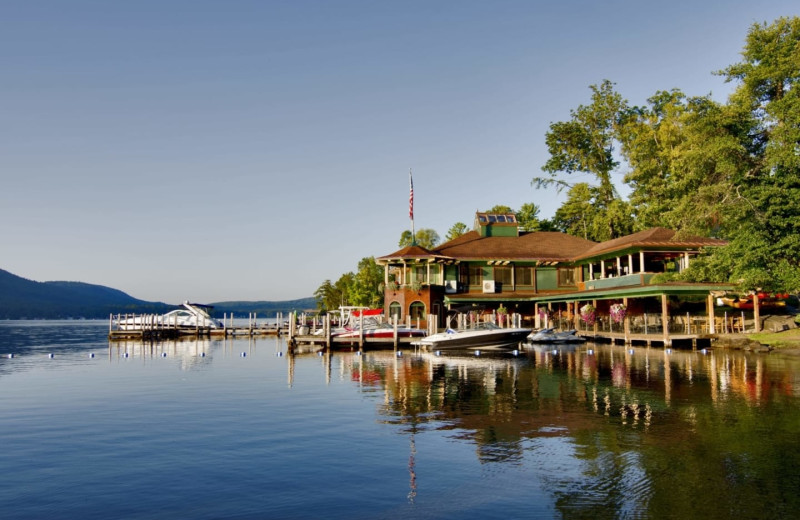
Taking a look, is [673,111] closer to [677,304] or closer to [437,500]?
[677,304]

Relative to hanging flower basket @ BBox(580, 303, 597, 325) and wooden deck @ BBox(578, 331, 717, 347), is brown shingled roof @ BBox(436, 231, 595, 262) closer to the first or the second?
hanging flower basket @ BBox(580, 303, 597, 325)

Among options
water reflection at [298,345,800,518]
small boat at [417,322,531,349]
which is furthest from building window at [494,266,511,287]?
water reflection at [298,345,800,518]

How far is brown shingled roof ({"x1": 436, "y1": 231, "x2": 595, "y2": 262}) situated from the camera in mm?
52625

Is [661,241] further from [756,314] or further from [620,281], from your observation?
[756,314]

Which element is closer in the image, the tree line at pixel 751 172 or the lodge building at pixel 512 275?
the tree line at pixel 751 172

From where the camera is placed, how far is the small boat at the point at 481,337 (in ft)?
120

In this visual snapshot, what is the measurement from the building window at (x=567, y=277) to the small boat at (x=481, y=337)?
58.9 feet

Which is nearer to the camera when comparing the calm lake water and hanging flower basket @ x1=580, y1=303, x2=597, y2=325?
the calm lake water

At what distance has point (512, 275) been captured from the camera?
5319 cm

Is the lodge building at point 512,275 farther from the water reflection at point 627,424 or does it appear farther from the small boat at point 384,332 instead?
the water reflection at point 627,424

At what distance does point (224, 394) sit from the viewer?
72.1 feet

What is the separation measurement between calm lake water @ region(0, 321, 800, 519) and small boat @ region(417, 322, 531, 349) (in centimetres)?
1028

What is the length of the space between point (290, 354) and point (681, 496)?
32451 millimetres

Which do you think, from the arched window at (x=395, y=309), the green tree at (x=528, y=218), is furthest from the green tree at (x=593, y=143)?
the arched window at (x=395, y=309)
